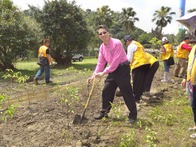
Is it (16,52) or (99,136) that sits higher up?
(16,52)

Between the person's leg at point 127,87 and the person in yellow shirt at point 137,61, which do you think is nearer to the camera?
the person's leg at point 127,87

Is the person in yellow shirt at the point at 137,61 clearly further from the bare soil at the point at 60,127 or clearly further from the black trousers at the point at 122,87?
the black trousers at the point at 122,87

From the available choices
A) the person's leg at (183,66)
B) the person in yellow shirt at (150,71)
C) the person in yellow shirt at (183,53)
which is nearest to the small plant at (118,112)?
the person in yellow shirt at (150,71)

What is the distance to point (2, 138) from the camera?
4.14 meters

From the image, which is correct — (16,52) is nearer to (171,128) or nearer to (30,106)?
(30,106)

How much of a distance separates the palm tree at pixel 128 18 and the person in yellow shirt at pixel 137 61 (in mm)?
52999

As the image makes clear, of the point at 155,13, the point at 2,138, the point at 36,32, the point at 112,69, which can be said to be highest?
the point at 155,13

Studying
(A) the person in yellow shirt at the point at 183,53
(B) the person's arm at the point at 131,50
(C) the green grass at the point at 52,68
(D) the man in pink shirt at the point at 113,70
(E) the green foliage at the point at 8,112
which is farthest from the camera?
(C) the green grass at the point at 52,68

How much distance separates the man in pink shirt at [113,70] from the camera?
4.50 m

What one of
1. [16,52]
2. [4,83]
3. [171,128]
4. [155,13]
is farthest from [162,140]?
[155,13]

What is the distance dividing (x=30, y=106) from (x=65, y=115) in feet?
4.35

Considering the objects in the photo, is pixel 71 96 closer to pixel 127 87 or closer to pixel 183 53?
pixel 127 87

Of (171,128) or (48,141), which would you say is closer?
(48,141)

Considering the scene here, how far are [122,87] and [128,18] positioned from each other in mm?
55316
